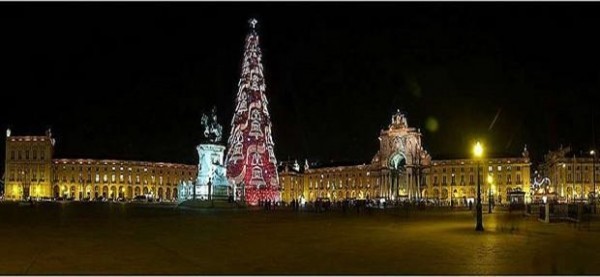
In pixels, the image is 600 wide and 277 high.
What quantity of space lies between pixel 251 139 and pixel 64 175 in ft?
292

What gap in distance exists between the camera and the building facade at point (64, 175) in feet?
489

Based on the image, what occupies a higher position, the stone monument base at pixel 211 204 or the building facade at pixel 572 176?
the building facade at pixel 572 176

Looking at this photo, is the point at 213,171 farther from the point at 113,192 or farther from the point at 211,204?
the point at 113,192

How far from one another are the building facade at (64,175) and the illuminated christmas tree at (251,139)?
257 feet

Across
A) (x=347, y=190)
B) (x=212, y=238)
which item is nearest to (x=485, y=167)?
(x=347, y=190)

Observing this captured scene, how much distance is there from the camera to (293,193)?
Result: 18188cm

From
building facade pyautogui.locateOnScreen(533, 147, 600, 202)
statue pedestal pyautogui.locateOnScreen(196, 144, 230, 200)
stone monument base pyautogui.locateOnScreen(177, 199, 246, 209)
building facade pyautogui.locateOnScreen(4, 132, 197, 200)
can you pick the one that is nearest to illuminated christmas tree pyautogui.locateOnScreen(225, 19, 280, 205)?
statue pedestal pyautogui.locateOnScreen(196, 144, 230, 200)

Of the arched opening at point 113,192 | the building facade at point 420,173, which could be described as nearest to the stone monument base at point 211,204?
the building facade at point 420,173

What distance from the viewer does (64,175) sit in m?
154

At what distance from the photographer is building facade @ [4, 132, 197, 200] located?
14900 cm

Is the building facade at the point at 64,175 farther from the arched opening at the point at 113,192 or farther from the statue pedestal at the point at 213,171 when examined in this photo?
the statue pedestal at the point at 213,171

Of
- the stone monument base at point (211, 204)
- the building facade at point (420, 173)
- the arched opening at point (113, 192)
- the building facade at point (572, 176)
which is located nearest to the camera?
the stone monument base at point (211, 204)

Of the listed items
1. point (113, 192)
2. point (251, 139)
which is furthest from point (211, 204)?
point (113, 192)

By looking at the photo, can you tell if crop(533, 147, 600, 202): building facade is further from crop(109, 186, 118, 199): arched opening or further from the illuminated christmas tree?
crop(109, 186, 118, 199): arched opening
